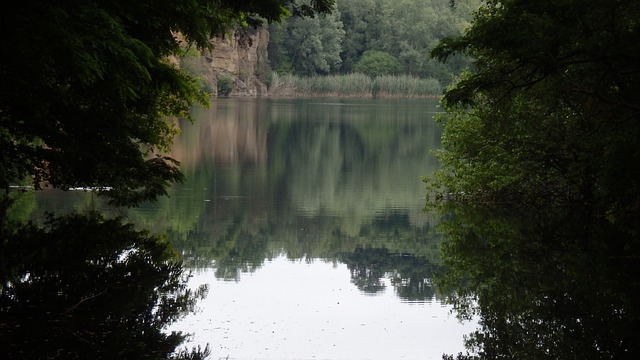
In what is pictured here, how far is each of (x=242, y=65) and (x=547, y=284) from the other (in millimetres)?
99824

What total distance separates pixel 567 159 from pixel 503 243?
448cm

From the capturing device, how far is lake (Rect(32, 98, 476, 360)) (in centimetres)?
1049

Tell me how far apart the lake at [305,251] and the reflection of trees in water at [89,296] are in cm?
41

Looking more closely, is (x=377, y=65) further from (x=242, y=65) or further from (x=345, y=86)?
(x=242, y=65)

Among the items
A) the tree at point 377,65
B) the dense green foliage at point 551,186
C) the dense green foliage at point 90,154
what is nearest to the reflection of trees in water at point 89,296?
the dense green foliage at point 90,154

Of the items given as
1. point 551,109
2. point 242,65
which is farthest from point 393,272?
point 242,65

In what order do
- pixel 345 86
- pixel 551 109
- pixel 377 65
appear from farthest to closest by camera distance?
pixel 377 65
pixel 345 86
pixel 551 109

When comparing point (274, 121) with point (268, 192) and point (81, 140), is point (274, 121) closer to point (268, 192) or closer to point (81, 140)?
point (268, 192)

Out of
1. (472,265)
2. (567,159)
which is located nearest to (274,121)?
(567,159)

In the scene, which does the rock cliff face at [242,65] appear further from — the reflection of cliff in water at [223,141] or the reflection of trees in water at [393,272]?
the reflection of trees in water at [393,272]

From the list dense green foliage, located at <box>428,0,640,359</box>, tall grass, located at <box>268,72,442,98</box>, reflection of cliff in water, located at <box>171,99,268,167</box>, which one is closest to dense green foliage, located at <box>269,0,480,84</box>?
tall grass, located at <box>268,72,442,98</box>

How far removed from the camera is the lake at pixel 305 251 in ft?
34.4

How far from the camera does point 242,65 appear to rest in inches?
4407

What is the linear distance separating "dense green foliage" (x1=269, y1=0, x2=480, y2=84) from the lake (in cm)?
8307
